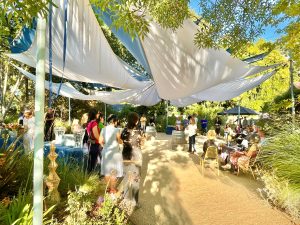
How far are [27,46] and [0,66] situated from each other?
1260 cm

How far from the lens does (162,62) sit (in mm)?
4781

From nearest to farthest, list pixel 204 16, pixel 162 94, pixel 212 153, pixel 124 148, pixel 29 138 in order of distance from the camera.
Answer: pixel 204 16, pixel 124 148, pixel 162 94, pixel 29 138, pixel 212 153

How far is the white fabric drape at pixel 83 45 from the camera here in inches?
164

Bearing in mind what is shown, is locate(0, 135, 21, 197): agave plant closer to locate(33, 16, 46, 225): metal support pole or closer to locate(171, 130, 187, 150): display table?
locate(33, 16, 46, 225): metal support pole

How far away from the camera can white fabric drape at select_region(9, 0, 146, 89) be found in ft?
13.6

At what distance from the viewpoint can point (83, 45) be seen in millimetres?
4602

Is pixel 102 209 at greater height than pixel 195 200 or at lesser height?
greater

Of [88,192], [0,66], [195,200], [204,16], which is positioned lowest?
[195,200]

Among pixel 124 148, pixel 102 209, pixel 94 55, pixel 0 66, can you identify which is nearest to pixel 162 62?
pixel 94 55

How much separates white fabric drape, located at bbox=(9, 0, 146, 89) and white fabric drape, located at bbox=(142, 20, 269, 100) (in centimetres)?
83

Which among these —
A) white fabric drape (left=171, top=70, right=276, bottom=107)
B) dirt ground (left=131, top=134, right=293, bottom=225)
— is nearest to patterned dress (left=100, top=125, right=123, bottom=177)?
dirt ground (left=131, top=134, right=293, bottom=225)

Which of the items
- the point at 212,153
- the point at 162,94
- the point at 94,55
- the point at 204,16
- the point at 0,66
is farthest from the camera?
the point at 0,66

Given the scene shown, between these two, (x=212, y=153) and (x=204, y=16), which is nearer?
(x=204, y=16)

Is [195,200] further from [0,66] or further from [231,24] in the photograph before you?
[0,66]
